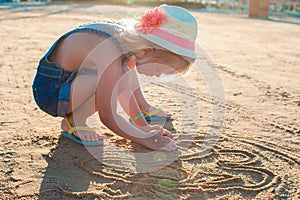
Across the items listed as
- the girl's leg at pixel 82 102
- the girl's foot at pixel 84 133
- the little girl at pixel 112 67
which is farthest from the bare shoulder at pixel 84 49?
the girl's foot at pixel 84 133

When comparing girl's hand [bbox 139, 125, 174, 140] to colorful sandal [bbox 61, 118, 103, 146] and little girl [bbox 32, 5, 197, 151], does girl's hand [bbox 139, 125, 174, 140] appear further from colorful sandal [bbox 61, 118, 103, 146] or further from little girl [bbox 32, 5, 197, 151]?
colorful sandal [bbox 61, 118, 103, 146]

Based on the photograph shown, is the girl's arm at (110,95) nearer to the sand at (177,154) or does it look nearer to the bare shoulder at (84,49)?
the bare shoulder at (84,49)

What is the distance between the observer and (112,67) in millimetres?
2170

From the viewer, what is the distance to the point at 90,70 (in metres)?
2.36

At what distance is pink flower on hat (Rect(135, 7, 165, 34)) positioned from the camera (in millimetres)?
2188

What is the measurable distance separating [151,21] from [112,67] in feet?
1.05

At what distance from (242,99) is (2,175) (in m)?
2.19

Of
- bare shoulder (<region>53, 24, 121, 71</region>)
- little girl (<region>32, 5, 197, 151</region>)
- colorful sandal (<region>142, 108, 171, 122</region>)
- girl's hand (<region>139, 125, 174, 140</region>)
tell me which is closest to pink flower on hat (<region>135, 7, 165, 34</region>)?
little girl (<region>32, 5, 197, 151</region>)

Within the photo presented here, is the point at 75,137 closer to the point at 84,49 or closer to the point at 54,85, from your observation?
the point at 54,85

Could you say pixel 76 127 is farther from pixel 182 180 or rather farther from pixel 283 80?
pixel 283 80

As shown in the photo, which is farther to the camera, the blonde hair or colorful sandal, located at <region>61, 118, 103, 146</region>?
colorful sandal, located at <region>61, 118, 103, 146</region>

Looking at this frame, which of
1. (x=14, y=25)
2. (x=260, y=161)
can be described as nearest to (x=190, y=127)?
(x=260, y=161)

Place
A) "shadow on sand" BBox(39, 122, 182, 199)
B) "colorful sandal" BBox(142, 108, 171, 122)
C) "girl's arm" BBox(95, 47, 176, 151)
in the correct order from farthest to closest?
1. "colorful sandal" BBox(142, 108, 171, 122)
2. "girl's arm" BBox(95, 47, 176, 151)
3. "shadow on sand" BBox(39, 122, 182, 199)

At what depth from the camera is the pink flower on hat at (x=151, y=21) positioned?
2.19 m
